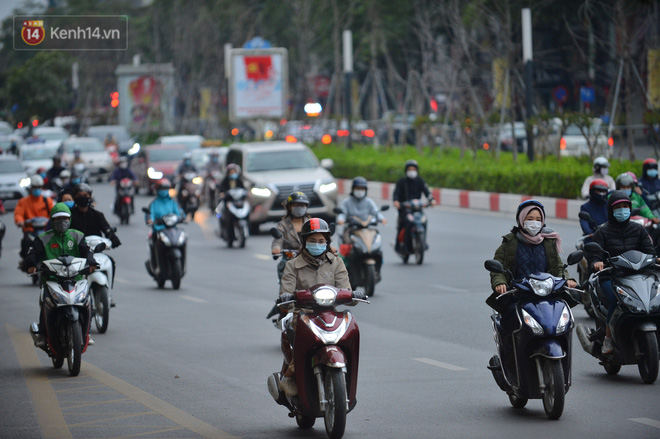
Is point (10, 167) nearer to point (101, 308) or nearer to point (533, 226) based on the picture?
point (101, 308)

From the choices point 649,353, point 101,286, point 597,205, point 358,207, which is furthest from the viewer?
point 358,207

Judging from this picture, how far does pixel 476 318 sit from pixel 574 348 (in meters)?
2.25

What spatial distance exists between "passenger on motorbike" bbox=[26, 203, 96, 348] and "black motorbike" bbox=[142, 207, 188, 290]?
20.3 ft

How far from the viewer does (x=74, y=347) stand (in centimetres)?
1067

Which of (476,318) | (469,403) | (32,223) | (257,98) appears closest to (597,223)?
(476,318)

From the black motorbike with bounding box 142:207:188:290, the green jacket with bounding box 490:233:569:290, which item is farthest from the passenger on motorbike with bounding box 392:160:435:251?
the green jacket with bounding box 490:233:569:290

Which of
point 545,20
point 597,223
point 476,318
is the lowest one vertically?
point 476,318

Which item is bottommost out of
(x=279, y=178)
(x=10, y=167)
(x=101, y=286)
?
(x=101, y=286)

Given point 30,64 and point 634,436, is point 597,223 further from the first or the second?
point 30,64

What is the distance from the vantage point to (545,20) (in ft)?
168

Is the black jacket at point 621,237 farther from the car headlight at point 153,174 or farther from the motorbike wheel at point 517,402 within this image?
the car headlight at point 153,174

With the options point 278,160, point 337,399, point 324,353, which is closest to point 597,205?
point 324,353

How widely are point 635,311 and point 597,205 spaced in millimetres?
Answer: 4243

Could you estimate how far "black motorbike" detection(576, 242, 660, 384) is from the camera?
9656 millimetres
